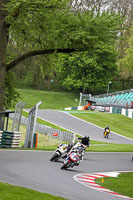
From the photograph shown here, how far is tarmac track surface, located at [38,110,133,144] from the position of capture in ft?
151

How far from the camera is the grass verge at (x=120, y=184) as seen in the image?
1294cm

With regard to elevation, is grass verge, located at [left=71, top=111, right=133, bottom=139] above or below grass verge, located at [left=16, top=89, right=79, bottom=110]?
below

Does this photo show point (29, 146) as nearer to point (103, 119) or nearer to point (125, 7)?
point (103, 119)

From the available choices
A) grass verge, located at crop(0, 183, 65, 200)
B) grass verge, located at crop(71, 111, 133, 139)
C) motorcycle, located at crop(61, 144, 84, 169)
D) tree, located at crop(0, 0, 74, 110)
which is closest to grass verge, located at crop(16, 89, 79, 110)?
grass verge, located at crop(71, 111, 133, 139)

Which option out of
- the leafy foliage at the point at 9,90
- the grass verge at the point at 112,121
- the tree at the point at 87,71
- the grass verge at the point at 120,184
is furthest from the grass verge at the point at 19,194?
the tree at the point at 87,71

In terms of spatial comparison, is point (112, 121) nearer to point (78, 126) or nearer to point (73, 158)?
point (78, 126)

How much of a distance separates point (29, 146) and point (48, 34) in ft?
21.9

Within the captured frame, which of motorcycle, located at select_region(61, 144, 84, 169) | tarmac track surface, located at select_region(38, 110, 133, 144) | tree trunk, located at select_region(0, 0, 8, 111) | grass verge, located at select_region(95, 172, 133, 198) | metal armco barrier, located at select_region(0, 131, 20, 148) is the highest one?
tree trunk, located at select_region(0, 0, 8, 111)

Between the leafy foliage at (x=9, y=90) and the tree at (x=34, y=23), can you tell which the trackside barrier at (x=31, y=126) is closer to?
the tree at (x=34, y=23)

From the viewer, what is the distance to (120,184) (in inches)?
566

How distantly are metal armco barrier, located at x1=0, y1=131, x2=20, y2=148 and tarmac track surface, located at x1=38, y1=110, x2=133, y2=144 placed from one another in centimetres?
1848

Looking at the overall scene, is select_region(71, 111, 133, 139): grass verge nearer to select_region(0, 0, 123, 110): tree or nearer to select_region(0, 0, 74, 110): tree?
select_region(0, 0, 74, 110): tree

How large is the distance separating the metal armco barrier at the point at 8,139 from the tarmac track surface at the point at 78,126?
18.5 m

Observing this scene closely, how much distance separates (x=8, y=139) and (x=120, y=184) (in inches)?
489
